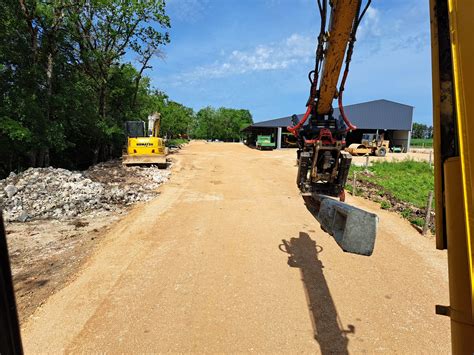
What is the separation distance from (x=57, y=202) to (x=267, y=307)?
8117 millimetres

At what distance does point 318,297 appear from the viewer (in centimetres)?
532

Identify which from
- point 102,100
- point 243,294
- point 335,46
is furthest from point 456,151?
point 102,100

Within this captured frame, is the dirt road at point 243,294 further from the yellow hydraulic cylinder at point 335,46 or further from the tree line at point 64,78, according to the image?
the tree line at point 64,78

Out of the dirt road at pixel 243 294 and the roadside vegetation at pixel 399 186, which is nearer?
the dirt road at pixel 243 294

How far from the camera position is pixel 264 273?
6102 millimetres

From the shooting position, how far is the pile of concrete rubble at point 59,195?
31.5 ft

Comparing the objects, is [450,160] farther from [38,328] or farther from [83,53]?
[83,53]

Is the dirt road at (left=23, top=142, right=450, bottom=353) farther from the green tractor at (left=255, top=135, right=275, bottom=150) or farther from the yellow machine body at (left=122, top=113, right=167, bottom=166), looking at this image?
the green tractor at (left=255, top=135, right=275, bottom=150)

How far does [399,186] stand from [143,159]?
1372 centimetres

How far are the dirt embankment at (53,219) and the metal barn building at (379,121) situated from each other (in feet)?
101

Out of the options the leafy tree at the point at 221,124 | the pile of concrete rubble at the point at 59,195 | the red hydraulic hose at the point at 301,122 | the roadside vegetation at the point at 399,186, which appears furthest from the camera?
the leafy tree at the point at 221,124

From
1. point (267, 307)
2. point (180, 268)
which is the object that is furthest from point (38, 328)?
point (267, 307)

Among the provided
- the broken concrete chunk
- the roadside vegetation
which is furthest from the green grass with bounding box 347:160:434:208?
the broken concrete chunk

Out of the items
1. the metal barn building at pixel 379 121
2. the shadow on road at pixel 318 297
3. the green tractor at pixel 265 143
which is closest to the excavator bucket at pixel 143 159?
the shadow on road at pixel 318 297
